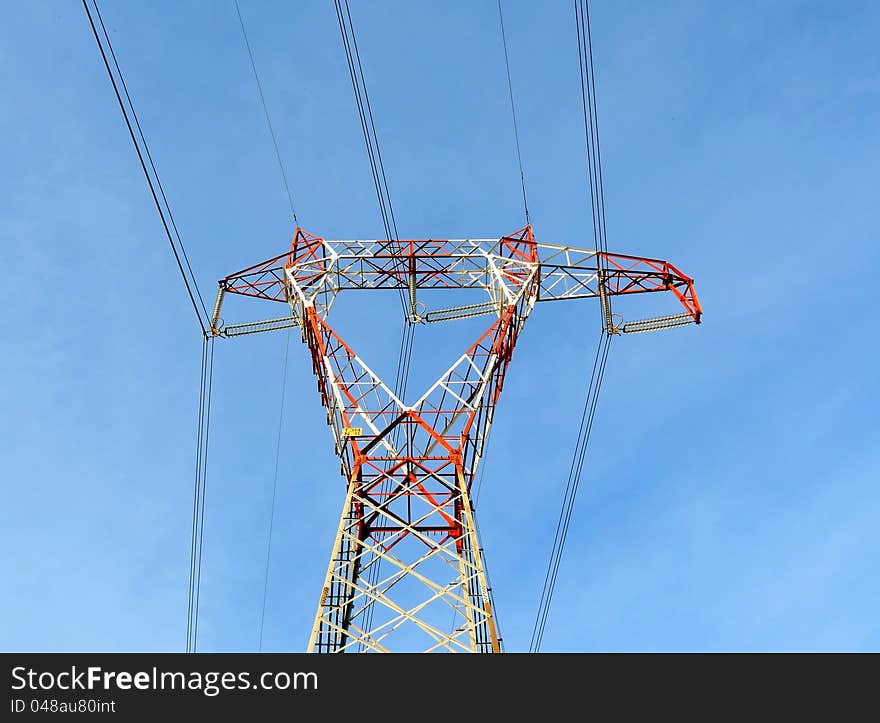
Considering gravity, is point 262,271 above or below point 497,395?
above

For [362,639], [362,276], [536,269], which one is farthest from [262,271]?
[362,639]

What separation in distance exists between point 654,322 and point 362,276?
10749 mm

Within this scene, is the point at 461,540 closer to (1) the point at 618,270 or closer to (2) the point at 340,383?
(2) the point at 340,383

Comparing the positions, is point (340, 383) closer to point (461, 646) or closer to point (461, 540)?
point (461, 540)

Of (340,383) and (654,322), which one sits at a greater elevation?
(654,322)

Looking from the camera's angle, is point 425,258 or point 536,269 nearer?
point 536,269

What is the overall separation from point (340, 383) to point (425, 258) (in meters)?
6.95

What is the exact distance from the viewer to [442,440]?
86.7ft

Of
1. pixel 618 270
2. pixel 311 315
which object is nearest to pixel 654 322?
pixel 618 270

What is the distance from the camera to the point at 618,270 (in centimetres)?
→ 3119
